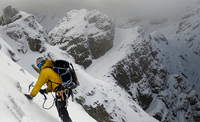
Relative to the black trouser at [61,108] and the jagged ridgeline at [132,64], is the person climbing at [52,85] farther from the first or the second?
the jagged ridgeline at [132,64]

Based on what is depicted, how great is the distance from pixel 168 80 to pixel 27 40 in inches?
4005

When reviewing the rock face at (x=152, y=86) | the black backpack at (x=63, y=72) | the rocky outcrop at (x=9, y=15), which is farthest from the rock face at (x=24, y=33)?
the rock face at (x=152, y=86)

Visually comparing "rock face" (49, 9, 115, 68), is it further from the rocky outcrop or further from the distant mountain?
the rocky outcrop

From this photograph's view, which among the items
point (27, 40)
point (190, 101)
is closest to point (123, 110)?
point (27, 40)

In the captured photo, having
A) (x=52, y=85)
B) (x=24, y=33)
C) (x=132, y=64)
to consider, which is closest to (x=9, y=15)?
(x=24, y=33)

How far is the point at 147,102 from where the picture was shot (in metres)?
105

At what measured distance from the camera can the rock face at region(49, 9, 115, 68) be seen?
102 meters

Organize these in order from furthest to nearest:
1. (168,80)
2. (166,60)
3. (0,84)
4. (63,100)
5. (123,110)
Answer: (166,60), (168,80), (123,110), (63,100), (0,84)

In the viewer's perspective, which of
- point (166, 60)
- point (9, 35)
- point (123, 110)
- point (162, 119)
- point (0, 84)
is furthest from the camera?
point (166, 60)

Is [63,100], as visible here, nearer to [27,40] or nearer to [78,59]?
[27,40]

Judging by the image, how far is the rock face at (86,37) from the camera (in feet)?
335

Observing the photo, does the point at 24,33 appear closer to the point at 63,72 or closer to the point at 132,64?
the point at 63,72

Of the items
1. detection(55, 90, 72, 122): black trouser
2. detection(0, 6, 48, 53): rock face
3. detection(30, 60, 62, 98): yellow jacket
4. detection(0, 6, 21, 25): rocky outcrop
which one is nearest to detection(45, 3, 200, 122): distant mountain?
detection(0, 6, 48, 53): rock face

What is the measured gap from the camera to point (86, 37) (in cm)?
10794
